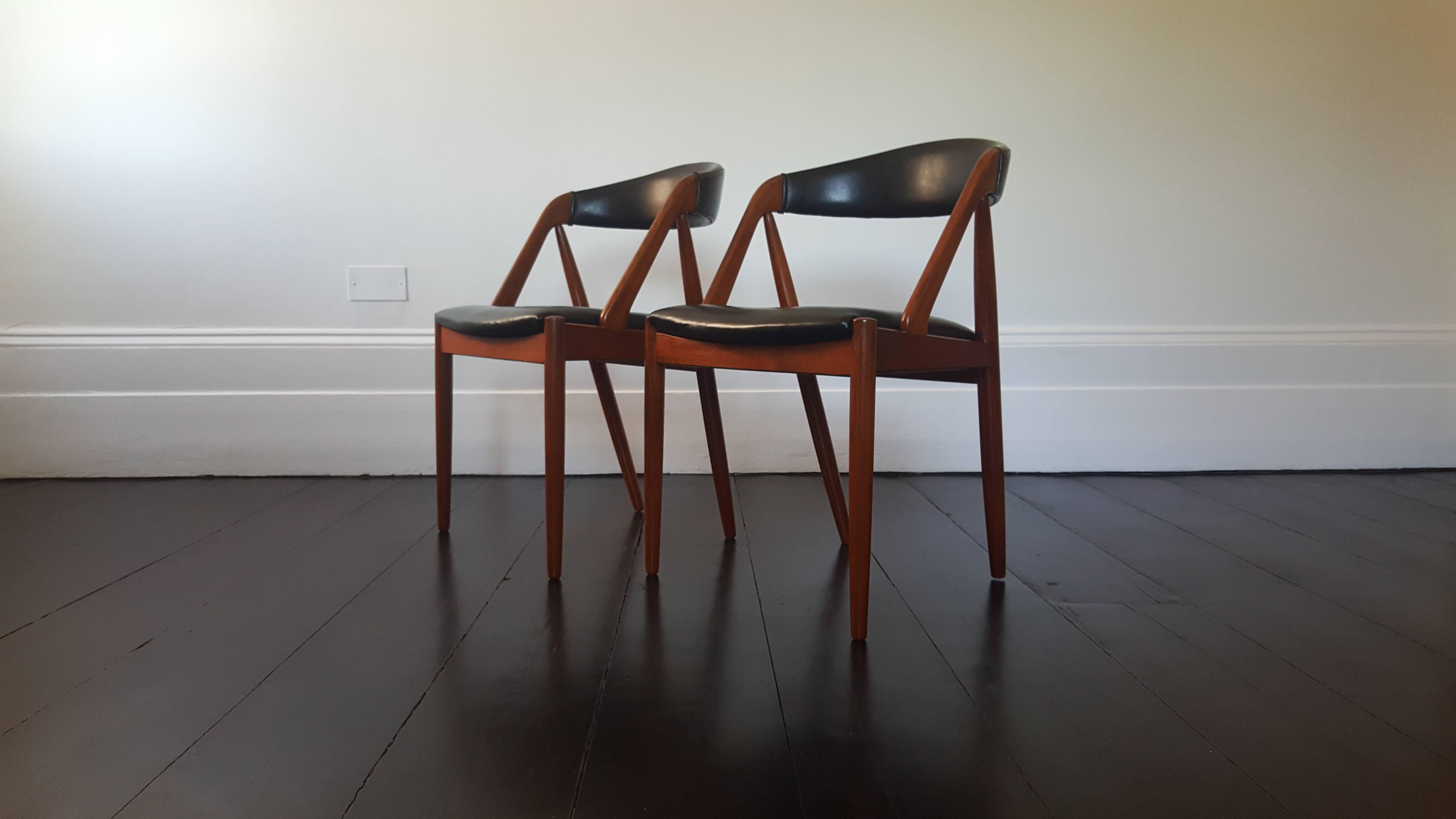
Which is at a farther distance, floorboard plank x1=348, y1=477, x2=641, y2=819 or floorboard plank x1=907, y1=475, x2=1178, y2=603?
floorboard plank x1=907, y1=475, x2=1178, y2=603

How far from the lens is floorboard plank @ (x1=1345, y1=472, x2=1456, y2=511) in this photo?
204cm

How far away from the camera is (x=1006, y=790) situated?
2.51ft

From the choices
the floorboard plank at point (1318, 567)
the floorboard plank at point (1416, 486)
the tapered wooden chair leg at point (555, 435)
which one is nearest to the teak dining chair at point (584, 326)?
the tapered wooden chair leg at point (555, 435)

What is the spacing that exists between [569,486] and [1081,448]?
4.83ft

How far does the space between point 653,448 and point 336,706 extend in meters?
0.61

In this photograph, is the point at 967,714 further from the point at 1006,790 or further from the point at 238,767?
the point at 238,767

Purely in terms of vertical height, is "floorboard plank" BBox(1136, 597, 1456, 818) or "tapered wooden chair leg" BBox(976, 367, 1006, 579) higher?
"tapered wooden chair leg" BBox(976, 367, 1006, 579)

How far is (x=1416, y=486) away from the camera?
2207mm

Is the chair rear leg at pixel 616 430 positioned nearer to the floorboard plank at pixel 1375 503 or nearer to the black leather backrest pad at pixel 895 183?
the black leather backrest pad at pixel 895 183

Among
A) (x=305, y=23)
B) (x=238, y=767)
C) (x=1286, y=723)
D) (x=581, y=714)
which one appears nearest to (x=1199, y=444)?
(x=1286, y=723)

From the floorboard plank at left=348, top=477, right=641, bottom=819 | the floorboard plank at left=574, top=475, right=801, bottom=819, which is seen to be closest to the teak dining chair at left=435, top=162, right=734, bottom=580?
the floorboard plank at left=348, top=477, right=641, bottom=819

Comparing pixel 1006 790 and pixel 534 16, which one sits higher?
pixel 534 16

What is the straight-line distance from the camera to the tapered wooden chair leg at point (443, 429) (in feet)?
5.35

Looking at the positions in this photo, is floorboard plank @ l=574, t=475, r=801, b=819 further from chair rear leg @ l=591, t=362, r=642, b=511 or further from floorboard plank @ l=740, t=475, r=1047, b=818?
A: chair rear leg @ l=591, t=362, r=642, b=511
